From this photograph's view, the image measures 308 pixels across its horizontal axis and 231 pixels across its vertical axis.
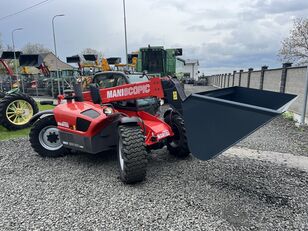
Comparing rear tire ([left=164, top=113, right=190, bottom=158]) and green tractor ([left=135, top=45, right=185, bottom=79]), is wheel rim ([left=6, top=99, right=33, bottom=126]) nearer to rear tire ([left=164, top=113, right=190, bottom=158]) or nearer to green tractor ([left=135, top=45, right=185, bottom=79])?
rear tire ([left=164, top=113, right=190, bottom=158])

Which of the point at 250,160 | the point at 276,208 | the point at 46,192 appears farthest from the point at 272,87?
the point at 46,192

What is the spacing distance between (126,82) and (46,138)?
6.89 feet

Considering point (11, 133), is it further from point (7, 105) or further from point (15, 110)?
point (7, 105)

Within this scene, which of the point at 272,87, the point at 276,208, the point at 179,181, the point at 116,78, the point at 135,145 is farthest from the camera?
the point at 272,87

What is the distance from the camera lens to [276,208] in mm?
3609

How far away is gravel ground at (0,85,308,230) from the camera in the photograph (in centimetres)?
333

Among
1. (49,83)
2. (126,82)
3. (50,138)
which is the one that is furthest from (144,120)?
(49,83)

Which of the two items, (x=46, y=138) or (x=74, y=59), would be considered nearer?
(x=46, y=138)

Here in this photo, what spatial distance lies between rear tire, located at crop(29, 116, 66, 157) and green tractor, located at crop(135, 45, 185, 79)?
11663mm

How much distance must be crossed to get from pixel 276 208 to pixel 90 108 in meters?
3.35

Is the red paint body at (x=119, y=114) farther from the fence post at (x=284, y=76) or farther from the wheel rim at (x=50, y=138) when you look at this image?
the fence post at (x=284, y=76)

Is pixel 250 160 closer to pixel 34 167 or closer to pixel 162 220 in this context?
pixel 162 220

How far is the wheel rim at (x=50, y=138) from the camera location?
19.2 feet

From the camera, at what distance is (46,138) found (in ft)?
19.3
